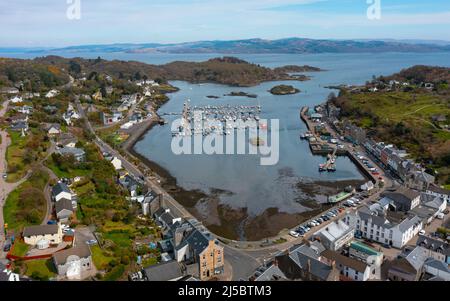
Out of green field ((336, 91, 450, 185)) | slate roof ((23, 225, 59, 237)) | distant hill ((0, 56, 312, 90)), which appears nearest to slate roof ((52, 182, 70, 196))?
slate roof ((23, 225, 59, 237))

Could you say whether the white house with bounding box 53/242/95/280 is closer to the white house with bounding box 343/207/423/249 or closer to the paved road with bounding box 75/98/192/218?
the paved road with bounding box 75/98/192/218

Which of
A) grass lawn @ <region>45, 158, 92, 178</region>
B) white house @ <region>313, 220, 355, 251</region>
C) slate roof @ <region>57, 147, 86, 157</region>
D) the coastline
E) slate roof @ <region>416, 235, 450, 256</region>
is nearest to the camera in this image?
slate roof @ <region>416, 235, 450, 256</region>

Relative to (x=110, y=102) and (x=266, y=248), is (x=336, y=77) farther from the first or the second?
(x=266, y=248)

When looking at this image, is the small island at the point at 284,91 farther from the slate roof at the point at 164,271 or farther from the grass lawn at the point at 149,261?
the slate roof at the point at 164,271

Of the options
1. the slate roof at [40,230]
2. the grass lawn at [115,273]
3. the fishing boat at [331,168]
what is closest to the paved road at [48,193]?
the slate roof at [40,230]

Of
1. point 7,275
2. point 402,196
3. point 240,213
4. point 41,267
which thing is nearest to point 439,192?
point 402,196
